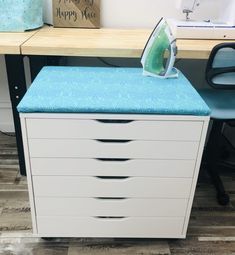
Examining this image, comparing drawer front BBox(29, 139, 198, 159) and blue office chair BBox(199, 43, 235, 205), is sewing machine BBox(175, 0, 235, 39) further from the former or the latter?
drawer front BBox(29, 139, 198, 159)

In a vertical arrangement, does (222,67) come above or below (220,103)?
above

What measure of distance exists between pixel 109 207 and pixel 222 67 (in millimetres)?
714

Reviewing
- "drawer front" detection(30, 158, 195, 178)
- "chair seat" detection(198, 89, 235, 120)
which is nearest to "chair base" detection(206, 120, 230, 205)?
"chair seat" detection(198, 89, 235, 120)

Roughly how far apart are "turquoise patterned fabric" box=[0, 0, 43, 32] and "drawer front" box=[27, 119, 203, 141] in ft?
2.32

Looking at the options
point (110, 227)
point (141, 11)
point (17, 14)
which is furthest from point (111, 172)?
point (141, 11)

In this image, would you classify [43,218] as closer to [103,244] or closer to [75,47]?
[103,244]

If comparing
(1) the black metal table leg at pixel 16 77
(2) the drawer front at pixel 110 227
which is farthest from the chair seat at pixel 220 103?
(1) the black metal table leg at pixel 16 77

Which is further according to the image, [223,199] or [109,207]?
[223,199]

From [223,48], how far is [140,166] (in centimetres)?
57

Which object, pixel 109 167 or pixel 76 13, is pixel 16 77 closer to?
pixel 76 13

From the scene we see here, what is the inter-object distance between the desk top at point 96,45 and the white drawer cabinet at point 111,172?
41 cm

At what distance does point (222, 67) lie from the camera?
115cm

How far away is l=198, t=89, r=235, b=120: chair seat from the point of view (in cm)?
122

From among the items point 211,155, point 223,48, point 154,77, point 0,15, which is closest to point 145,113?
point 154,77
